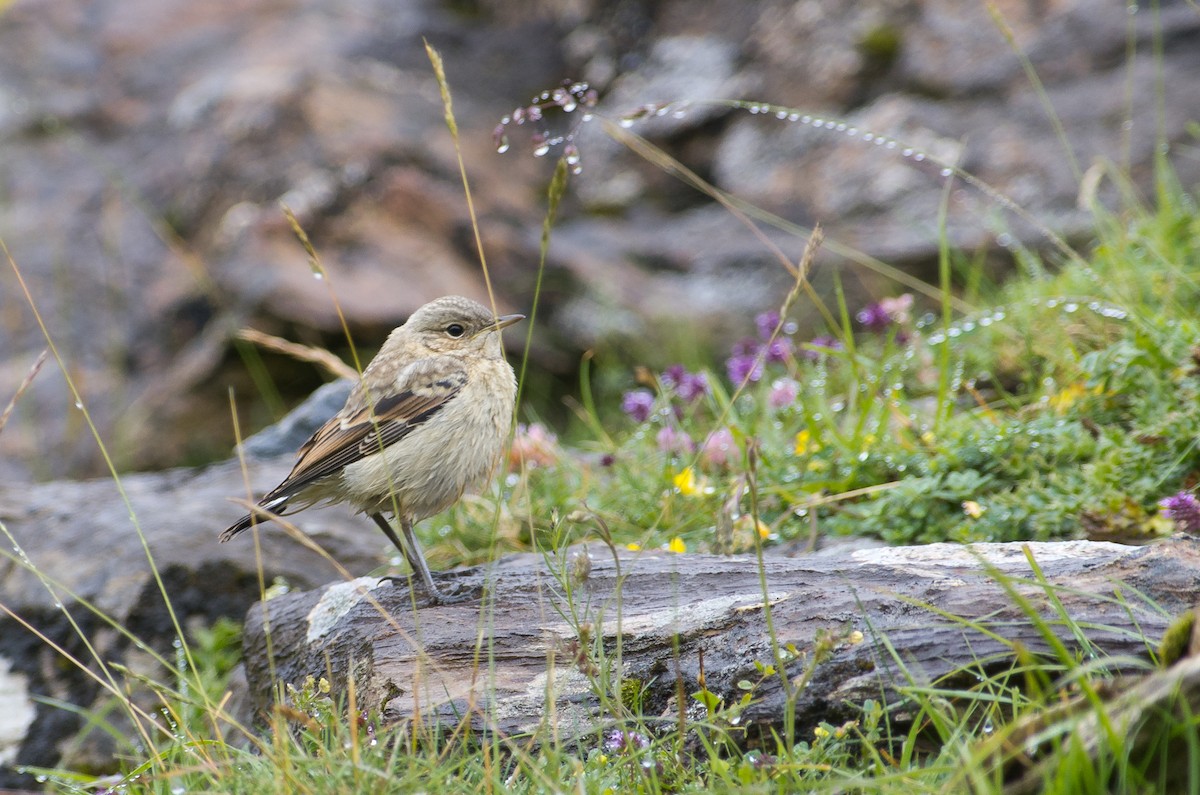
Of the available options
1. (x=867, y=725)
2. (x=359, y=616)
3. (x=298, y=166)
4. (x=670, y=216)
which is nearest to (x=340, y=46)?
(x=298, y=166)

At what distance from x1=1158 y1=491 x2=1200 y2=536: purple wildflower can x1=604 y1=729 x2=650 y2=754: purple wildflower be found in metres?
2.26

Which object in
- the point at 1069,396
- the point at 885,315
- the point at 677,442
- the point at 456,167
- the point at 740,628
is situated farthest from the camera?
the point at 456,167

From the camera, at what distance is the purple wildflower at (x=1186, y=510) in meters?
3.97

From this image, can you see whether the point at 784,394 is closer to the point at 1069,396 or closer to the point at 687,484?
the point at 687,484

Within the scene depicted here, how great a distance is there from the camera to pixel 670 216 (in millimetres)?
10422

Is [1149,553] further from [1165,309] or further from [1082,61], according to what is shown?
[1082,61]

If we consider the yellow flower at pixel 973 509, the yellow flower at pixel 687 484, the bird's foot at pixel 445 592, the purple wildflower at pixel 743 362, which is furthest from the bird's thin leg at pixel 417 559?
the yellow flower at pixel 973 509

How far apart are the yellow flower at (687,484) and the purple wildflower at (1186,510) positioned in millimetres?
2086

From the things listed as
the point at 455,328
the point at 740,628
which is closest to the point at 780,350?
the point at 455,328

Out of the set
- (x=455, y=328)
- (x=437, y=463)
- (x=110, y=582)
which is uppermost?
(x=455, y=328)

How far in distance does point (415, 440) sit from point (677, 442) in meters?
1.49

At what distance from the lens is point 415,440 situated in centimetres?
490

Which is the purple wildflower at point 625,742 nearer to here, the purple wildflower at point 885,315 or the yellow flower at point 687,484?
the yellow flower at point 687,484

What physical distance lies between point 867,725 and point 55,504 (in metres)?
5.11
